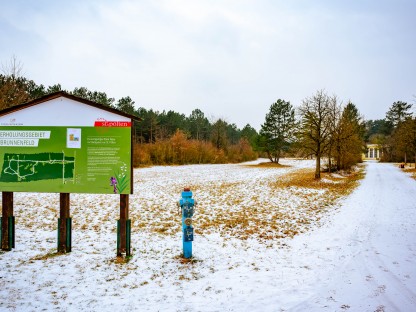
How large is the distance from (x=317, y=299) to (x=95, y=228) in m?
6.69

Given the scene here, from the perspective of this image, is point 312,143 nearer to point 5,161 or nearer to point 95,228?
point 95,228

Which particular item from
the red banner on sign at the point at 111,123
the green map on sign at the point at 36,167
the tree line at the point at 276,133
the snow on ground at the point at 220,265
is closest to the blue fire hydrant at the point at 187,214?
the snow on ground at the point at 220,265

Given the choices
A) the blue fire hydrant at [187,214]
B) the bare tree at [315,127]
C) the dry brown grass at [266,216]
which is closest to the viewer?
the blue fire hydrant at [187,214]

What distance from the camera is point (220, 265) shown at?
6062 millimetres

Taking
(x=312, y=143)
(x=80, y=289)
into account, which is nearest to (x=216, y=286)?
(x=80, y=289)

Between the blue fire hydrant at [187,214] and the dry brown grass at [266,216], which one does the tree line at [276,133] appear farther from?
the blue fire hydrant at [187,214]

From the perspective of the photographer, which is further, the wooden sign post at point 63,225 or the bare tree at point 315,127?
the bare tree at point 315,127

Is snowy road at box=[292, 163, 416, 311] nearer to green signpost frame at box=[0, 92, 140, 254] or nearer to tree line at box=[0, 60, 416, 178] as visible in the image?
green signpost frame at box=[0, 92, 140, 254]

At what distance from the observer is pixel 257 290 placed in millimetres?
4918

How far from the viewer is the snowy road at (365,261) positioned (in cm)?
449

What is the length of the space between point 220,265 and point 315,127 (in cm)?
2125

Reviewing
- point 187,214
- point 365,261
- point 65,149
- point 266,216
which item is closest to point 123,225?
point 187,214

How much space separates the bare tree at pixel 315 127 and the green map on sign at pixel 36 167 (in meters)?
21.2

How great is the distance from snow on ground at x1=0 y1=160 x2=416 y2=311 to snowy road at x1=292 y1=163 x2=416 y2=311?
0.02 meters
